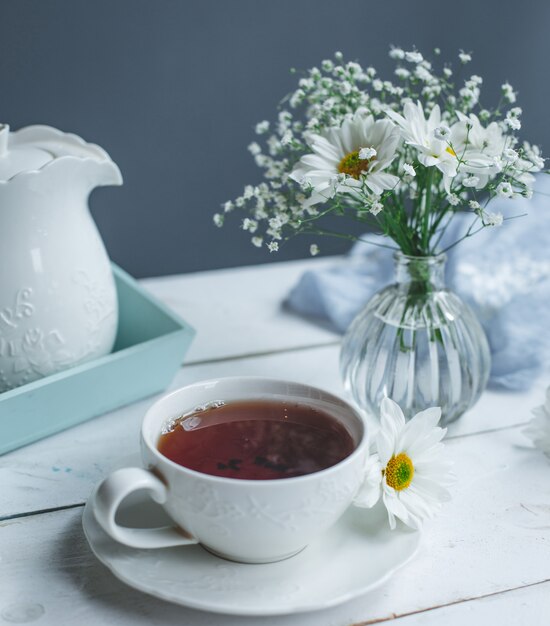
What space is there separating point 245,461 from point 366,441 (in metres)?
0.09

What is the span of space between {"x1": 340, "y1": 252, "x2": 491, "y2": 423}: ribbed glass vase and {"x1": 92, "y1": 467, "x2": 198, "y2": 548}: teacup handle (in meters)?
0.28

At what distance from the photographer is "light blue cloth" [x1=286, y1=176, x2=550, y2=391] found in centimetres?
91

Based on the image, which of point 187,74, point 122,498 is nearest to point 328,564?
point 122,498

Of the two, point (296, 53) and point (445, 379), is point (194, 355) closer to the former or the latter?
point (445, 379)

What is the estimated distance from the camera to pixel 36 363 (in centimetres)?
76

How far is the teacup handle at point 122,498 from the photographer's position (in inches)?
20.9

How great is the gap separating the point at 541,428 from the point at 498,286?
0.27 metres

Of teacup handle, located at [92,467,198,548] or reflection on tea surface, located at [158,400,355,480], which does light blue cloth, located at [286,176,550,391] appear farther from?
teacup handle, located at [92,467,198,548]

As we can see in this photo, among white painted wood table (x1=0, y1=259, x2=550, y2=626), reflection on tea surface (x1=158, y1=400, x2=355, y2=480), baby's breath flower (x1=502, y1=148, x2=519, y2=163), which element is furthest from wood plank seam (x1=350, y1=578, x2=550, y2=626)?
baby's breath flower (x1=502, y1=148, x2=519, y2=163)

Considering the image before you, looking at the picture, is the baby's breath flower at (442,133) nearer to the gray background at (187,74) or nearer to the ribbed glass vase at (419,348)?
the ribbed glass vase at (419,348)

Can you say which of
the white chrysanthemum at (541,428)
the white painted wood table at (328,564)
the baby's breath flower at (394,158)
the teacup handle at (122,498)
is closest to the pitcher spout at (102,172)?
the baby's breath flower at (394,158)

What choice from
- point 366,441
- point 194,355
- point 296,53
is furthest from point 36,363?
point 296,53

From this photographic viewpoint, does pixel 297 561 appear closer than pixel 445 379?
Yes

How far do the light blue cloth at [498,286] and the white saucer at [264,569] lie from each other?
36cm
